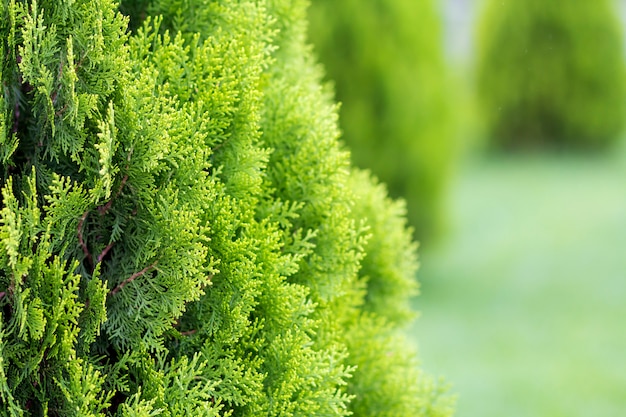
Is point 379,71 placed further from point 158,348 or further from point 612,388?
point 158,348

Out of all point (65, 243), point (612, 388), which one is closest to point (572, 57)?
point (612, 388)

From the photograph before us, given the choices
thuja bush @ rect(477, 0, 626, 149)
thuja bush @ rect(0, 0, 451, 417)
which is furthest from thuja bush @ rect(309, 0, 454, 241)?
thuja bush @ rect(477, 0, 626, 149)

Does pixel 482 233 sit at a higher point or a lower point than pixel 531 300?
higher

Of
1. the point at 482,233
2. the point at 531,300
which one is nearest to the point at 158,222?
the point at 531,300

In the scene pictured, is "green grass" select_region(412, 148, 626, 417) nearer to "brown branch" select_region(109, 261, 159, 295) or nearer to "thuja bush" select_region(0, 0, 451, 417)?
"thuja bush" select_region(0, 0, 451, 417)

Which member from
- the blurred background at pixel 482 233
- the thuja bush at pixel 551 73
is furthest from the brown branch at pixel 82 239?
the thuja bush at pixel 551 73

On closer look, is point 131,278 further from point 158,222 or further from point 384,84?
point 384,84
